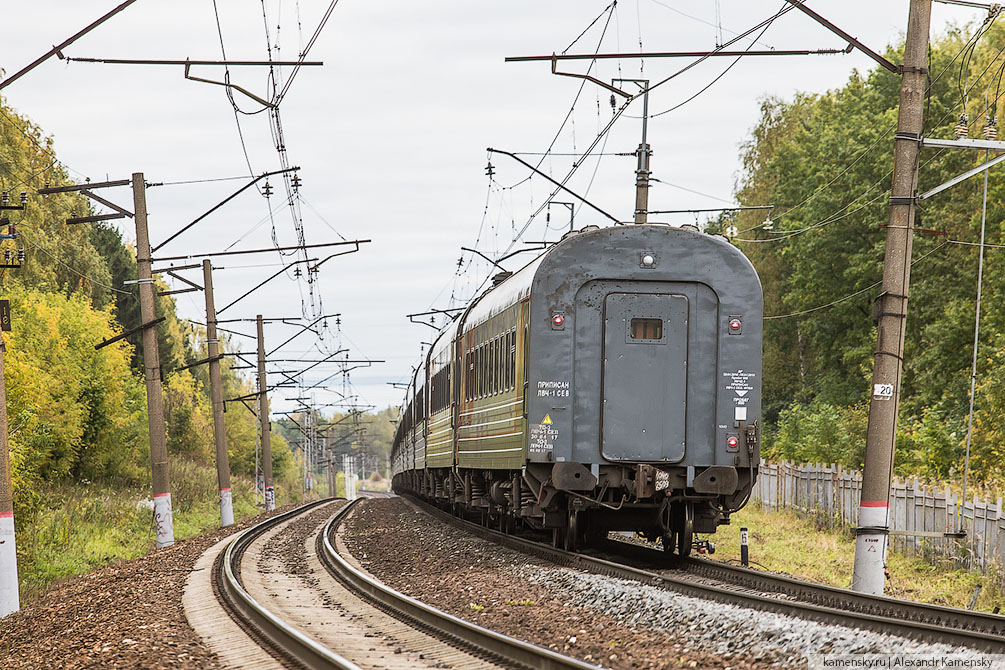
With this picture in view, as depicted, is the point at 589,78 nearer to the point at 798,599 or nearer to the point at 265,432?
the point at 798,599

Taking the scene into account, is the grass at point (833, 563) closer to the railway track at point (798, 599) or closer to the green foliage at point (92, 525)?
the railway track at point (798, 599)

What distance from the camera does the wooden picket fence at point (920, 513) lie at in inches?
632

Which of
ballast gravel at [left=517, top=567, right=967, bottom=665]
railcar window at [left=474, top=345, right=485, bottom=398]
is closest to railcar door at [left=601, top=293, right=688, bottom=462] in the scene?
ballast gravel at [left=517, top=567, right=967, bottom=665]

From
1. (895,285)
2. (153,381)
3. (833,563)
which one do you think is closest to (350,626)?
(895,285)

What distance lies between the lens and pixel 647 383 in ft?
46.9

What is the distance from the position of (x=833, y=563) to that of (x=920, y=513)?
1.72 metres

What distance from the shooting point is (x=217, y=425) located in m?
36.1

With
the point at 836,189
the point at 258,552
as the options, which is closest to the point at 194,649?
the point at 258,552

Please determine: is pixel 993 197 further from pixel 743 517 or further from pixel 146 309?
pixel 146 309

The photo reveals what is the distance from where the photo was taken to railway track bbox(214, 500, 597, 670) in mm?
9023

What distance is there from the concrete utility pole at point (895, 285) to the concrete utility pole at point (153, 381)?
Result: 52.2 ft

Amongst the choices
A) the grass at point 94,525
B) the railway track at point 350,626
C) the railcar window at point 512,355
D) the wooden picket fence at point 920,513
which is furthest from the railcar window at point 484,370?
the grass at point 94,525

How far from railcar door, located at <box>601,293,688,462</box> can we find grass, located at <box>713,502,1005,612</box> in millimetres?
3316

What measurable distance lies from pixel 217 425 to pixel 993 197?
23.1m
